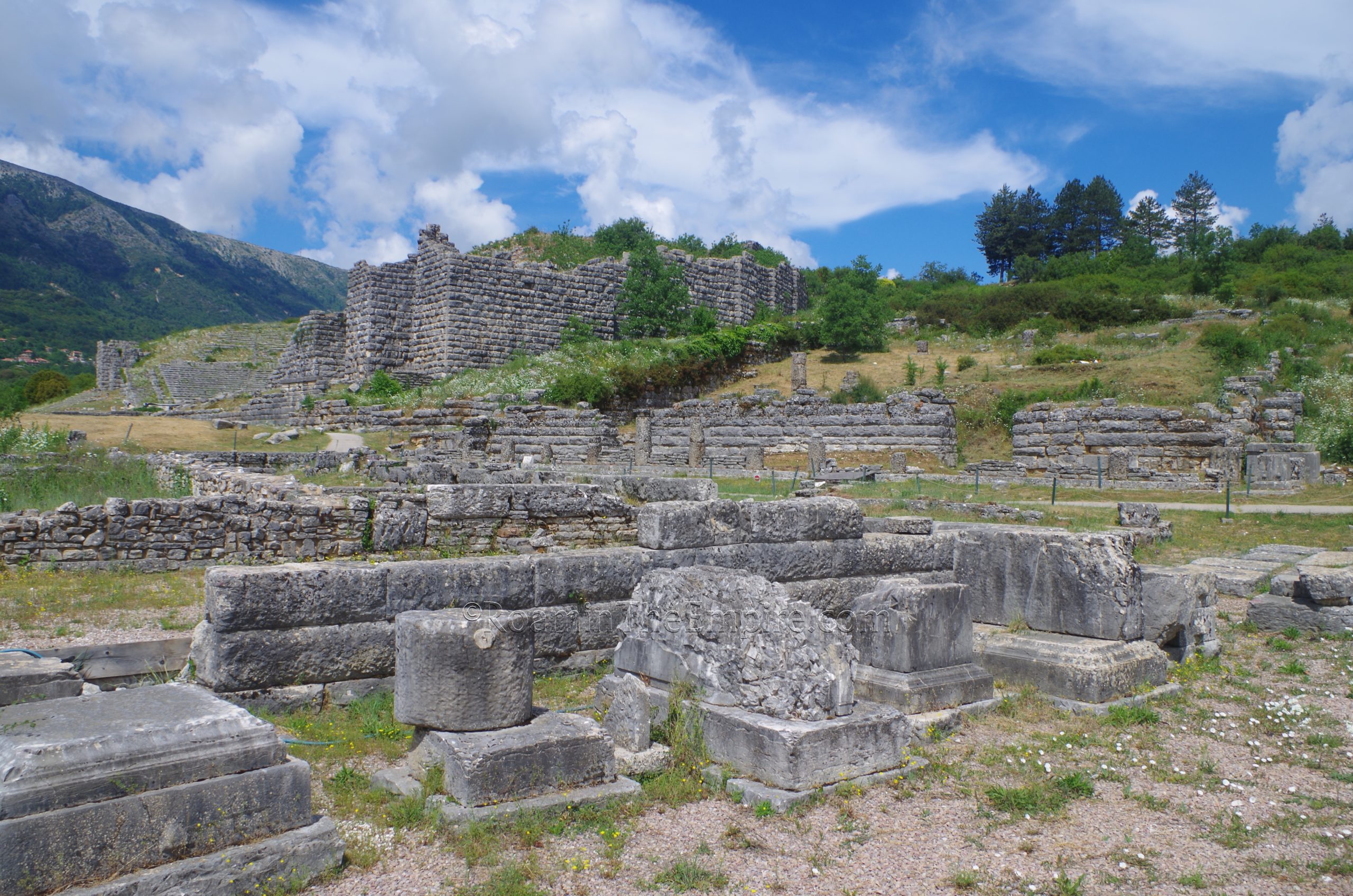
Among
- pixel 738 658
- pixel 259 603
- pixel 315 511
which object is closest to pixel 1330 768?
pixel 738 658

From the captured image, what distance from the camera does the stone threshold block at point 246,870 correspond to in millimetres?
3123

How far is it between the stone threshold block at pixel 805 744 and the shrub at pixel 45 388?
1691 inches

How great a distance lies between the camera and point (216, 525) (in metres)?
9.84

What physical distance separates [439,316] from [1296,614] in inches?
1131

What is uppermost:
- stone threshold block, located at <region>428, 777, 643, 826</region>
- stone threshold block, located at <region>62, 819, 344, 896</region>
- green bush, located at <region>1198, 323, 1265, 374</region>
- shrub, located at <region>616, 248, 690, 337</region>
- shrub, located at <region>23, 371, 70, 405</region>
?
shrub, located at <region>616, 248, 690, 337</region>

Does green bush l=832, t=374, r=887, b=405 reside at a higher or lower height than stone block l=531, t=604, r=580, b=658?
higher

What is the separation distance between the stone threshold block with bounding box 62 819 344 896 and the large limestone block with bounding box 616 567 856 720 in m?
2.22

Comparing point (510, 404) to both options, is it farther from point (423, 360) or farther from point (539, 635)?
point (539, 635)

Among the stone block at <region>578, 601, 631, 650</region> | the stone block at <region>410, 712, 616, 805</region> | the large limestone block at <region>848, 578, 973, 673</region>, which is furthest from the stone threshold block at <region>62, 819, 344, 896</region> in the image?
the large limestone block at <region>848, 578, 973, 673</region>

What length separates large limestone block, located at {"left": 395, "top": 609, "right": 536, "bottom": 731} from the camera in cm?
444

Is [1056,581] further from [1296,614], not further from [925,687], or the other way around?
[1296,614]

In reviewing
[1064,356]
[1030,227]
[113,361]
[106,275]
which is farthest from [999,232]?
[106,275]

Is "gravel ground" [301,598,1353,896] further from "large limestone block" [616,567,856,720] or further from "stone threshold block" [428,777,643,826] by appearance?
"large limestone block" [616,567,856,720]

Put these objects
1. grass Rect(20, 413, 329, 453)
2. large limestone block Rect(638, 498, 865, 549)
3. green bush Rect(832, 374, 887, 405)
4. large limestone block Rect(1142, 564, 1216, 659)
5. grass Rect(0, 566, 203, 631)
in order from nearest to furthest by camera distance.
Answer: large limestone block Rect(638, 498, 865, 549) → large limestone block Rect(1142, 564, 1216, 659) → grass Rect(0, 566, 203, 631) → grass Rect(20, 413, 329, 453) → green bush Rect(832, 374, 887, 405)
